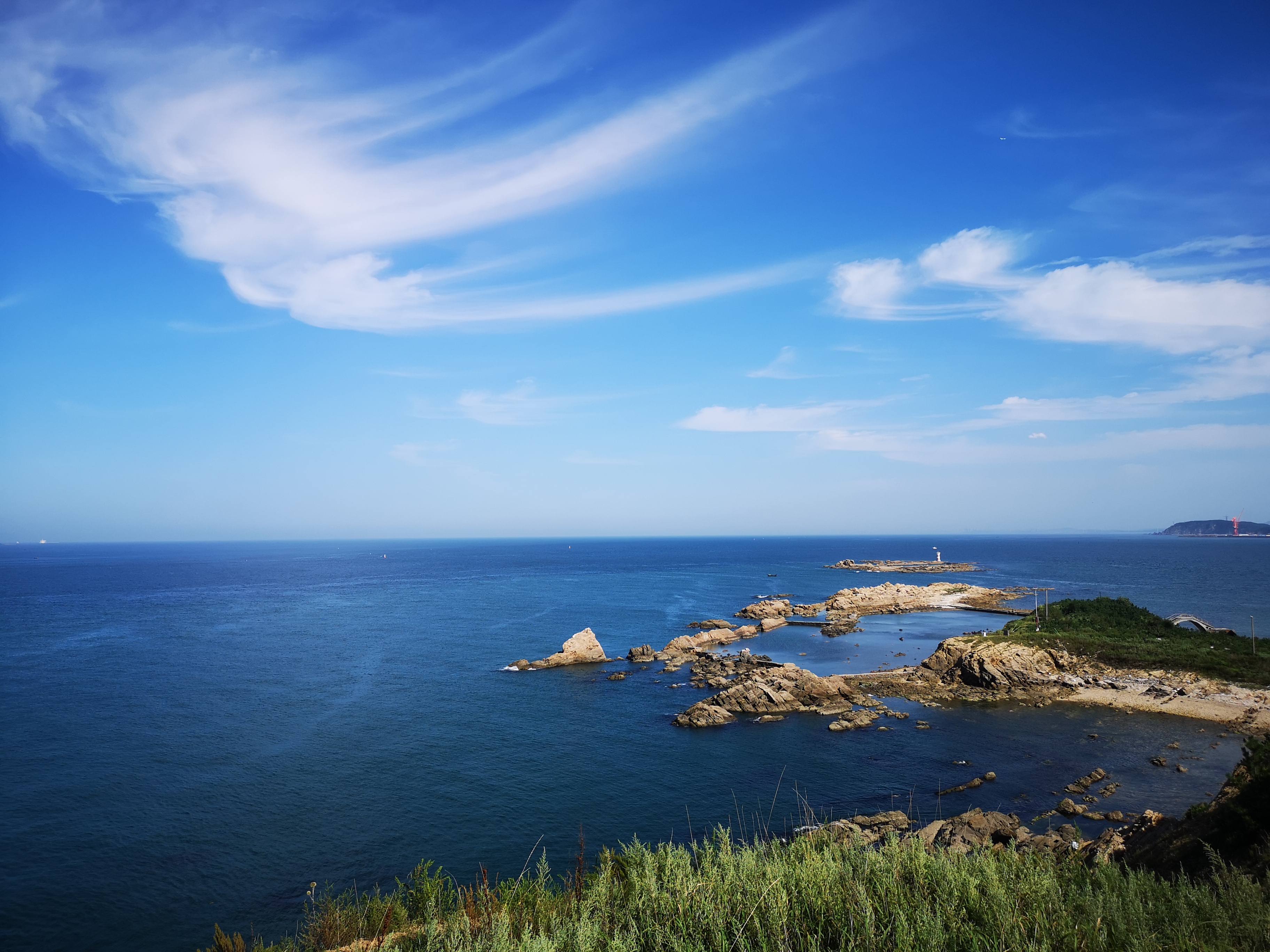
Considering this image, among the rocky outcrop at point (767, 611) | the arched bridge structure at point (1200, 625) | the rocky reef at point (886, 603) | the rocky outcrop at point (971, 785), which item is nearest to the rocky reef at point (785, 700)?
the rocky outcrop at point (971, 785)

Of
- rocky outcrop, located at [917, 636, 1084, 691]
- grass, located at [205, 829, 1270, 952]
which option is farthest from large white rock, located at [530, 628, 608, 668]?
grass, located at [205, 829, 1270, 952]

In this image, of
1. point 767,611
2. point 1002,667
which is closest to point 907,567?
point 767,611

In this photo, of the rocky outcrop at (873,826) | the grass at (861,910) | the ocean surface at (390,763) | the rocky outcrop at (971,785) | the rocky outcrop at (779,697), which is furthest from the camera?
the rocky outcrop at (779,697)

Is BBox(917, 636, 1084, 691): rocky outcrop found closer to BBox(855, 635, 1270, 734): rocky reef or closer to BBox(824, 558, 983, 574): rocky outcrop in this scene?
BBox(855, 635, 1270, 734): rocky reef

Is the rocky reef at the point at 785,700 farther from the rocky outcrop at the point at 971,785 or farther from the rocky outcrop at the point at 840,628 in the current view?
the rocky outcrop at the point at 840,628

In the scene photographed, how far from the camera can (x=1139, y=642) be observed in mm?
52531

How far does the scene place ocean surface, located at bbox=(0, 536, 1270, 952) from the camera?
2450 centimetres

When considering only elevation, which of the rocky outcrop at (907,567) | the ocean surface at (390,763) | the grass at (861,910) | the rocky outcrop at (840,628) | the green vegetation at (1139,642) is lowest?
the rocky outcrop at (907,567)

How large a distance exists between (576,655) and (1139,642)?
4827cm

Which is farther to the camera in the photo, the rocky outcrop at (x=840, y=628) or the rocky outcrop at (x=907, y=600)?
the rocky outcrop at (x=907, y=600)

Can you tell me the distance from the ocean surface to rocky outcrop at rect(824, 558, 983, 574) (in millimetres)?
79890

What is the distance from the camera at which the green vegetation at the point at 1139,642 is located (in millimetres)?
46031

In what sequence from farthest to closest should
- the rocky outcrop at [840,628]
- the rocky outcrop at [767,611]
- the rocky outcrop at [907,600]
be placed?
1. the rocky outcrop at [907,600]
2. the rocky outcrop at [767,611]
3. the rocky outcrop at [840,628]

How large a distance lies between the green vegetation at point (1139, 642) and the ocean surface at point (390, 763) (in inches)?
410
